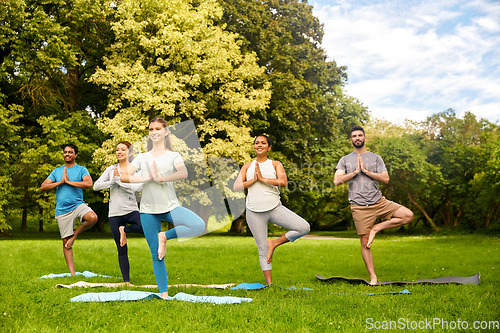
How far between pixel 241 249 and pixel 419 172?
1825 cm

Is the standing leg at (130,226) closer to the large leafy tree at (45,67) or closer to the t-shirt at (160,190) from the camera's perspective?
the t-shirt at (160,190)

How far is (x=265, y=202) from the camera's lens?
628cm

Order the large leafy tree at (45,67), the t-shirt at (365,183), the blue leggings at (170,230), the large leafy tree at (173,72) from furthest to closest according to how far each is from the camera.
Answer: the large leafy tree at (45,67), the large leafy tree at (173,72), the t-shirt at (365,183), the blue leggings at (170,230)

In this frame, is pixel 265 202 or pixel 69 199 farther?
pixel 69 199

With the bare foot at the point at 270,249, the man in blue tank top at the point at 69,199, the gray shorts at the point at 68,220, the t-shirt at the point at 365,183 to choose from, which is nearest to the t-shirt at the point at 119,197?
the man in blue tank top at the point at 69,199

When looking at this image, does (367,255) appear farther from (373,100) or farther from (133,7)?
(373,100)

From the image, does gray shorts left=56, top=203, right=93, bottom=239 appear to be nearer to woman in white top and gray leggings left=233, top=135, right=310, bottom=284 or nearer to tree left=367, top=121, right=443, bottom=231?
woman in white top and gray leggings left=233, top=135, right=310, bottom=284

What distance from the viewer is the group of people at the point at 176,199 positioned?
508 cm

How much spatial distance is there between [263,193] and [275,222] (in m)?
0.53

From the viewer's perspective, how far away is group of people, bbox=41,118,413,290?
508 centimetres

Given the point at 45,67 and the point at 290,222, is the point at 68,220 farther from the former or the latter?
the point at 45,67

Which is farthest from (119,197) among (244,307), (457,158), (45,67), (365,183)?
(457,158)

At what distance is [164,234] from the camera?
505 cm

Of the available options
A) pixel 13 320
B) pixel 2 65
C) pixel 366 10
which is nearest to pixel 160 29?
pixel 2 65
